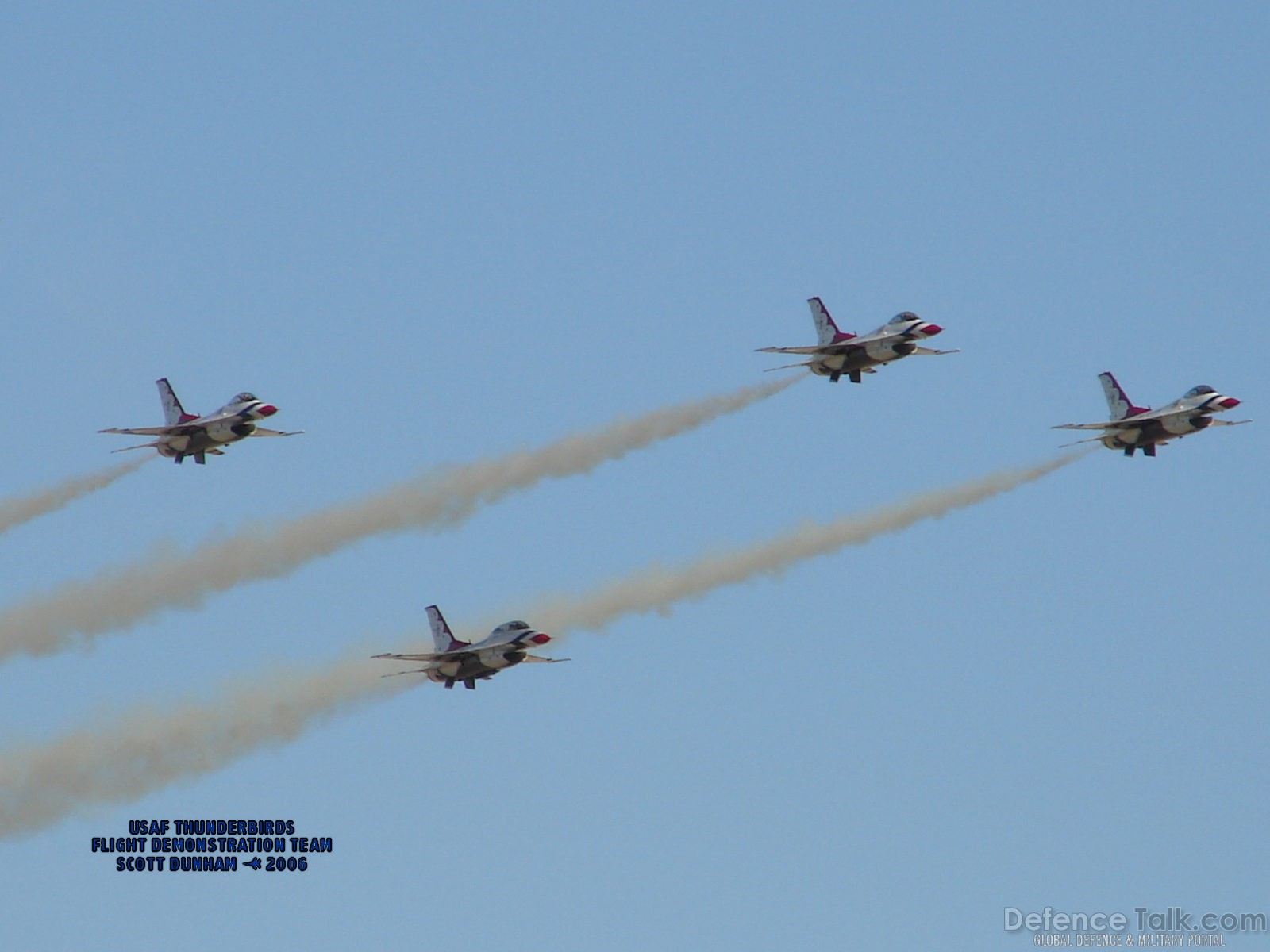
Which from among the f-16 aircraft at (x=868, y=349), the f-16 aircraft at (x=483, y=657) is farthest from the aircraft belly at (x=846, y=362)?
the f-16 aircraft at (x=483, y=657)

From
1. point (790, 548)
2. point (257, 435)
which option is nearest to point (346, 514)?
point (257, 435)

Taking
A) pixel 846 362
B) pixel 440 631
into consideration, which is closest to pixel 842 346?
pixel 846 362

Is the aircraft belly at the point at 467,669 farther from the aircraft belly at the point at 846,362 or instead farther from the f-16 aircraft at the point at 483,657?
the aircraft belly at the point at 846,362

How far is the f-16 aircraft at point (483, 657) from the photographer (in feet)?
272

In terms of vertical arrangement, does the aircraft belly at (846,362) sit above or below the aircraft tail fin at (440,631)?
above

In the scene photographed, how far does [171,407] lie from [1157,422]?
A: 3835 centimetres

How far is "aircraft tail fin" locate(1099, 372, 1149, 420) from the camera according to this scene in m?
93.1

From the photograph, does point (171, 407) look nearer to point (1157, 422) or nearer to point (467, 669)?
point (467, 669)

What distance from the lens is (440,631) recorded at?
281 ft

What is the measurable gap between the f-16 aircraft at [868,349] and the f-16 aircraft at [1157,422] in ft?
21.9

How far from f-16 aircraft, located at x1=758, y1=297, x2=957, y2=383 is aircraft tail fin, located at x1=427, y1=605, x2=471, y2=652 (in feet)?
55.2

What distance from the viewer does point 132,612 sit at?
88.2 meters

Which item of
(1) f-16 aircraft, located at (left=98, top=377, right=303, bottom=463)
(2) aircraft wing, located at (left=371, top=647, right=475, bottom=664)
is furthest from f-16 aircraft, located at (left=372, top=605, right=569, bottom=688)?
(1) f-16 aircraft, located at (left=98, top=377, right=303, bottom=463)

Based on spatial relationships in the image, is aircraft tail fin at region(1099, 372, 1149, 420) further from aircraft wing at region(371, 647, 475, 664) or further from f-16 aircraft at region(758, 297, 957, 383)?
aircraft wing at region(371, 647, 475, 664)
